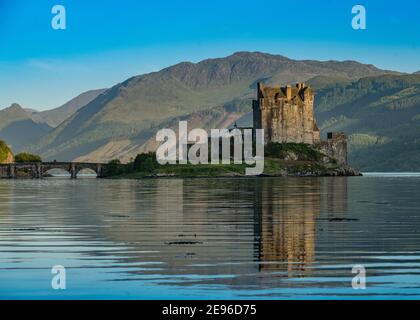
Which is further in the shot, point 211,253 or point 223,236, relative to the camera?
point 223,236

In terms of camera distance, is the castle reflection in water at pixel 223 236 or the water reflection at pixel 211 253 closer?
the water reflection at pixel 211 253

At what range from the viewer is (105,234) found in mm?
50406

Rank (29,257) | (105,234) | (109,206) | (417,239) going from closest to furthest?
1. (29,257)
2. (417,239)
3. (105,234)
4. (109,206)

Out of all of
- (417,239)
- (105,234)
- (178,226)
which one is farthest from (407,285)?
(178,226)

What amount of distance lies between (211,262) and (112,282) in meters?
6.29

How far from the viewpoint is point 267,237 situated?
47.1 metres

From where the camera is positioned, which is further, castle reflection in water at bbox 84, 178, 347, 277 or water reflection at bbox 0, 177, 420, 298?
castle reflection in water at bbox 84, 178, 347, 277

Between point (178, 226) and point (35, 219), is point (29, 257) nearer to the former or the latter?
point (178, 226)

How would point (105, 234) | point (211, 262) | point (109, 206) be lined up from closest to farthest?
point (211, 262), point (105, 234), point (109, 206)
